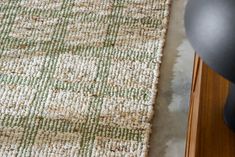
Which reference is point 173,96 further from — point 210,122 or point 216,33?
point 216,33

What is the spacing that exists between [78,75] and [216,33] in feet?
2.48

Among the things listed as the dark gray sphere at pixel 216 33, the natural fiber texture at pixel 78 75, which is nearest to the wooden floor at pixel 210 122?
the dark gray sphere at pixel 216 33

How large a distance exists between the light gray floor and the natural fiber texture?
3cm

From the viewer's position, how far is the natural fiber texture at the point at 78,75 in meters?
1.20

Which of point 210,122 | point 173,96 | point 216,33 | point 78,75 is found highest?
point 216,33

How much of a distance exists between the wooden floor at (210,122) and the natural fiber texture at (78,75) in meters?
0.33

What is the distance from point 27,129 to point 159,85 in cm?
40

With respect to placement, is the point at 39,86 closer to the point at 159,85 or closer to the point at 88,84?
the point at 88,84

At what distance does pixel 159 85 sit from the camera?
1.35 metres

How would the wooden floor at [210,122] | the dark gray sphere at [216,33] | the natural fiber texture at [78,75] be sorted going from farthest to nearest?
the natural fiber texture at [78,75] → the wooden floor at [210,122] → the dark gray sphere at [216,33]

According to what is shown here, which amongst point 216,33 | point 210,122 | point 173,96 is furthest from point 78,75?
point 216,33

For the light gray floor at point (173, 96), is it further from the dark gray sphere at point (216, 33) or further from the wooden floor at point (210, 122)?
the dark gray sphere at point (216, 33)

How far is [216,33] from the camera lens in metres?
0.64

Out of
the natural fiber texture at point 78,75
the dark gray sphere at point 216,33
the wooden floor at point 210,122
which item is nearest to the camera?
the dark gray sphere at point 216,33
